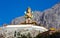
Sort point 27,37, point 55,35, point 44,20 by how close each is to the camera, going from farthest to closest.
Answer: point 44,20, point 27,37, point 55,35

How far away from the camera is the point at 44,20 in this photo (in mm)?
135875

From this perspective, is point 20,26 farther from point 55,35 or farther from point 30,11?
point 55,35

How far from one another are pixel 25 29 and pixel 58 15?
3828 inches

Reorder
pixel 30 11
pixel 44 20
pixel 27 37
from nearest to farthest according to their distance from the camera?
1. pixel 27 37
2. pixel 30 11
3. pixel 44 20

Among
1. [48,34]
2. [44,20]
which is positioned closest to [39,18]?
[44,20]

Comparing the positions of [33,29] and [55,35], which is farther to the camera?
[33,29]

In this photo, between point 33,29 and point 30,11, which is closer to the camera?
point 33,29

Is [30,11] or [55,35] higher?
[30,11]

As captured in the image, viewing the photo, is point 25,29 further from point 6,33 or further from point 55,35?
point 55,35

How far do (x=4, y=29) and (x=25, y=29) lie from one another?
322cm

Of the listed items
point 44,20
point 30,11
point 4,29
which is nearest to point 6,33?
point 4,29

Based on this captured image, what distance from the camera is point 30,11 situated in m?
44.1

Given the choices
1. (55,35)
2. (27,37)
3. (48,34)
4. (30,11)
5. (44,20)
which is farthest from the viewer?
(44,20)

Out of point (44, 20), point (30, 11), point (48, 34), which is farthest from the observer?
point (44, 20)
